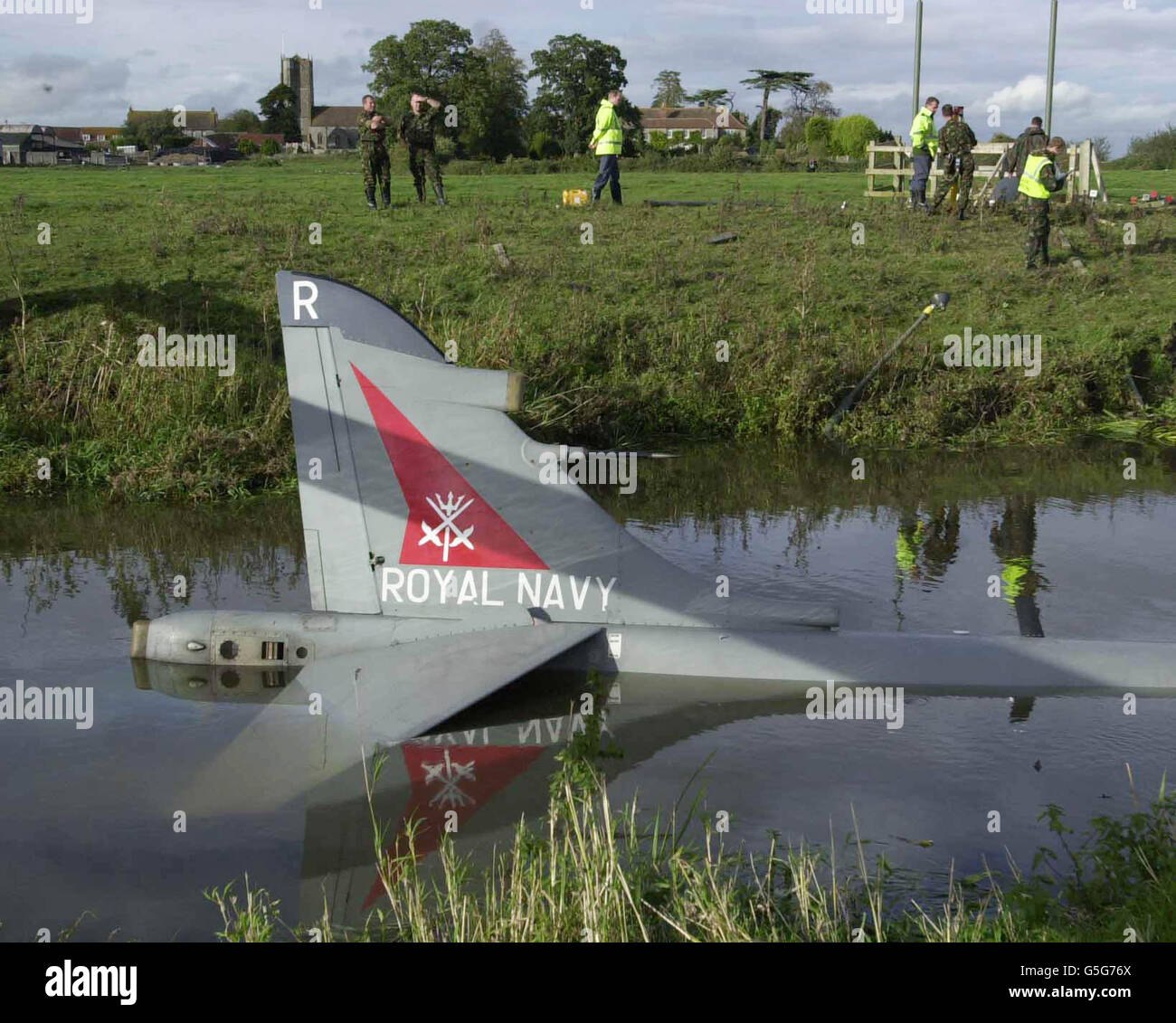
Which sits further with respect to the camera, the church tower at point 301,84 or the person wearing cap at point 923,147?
the church tower at point 301,84

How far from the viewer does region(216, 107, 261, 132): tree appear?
11712cm

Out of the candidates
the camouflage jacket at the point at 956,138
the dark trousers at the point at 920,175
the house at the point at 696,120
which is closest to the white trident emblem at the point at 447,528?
the camouflage jacket at the point at 956,138

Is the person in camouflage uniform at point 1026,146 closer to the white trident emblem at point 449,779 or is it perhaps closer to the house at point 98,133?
the white trident emblem at point 449,779

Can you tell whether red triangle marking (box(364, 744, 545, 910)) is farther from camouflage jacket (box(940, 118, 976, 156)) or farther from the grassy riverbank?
camouflage jacket (box(940, 118, 976, 156))

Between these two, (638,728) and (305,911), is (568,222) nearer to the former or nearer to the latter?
(638,728)

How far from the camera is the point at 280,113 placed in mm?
116062

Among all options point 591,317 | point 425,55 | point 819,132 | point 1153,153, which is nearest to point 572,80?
point 425,55

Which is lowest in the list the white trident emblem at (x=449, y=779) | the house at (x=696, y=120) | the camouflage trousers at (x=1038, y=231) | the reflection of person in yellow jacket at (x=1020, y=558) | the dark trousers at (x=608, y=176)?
the white trident emblem at (x=449, y=779)

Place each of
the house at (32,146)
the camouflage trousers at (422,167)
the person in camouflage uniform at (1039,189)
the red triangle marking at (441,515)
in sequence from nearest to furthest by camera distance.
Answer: the red triangle marking at (441,515)
the person in camouflage uniform at (1039,189)
the camouflage trousers at (422,167)
the house at (32,146)

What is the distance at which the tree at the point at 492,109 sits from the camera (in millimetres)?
63938

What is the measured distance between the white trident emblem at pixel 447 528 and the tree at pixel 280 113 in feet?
380

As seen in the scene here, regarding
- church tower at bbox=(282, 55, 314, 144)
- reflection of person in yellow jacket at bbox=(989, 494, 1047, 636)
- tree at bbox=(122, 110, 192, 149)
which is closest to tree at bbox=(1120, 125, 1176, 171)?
reflection of person in yellow jacket at bbox=(989, 494, 1047, 636)
